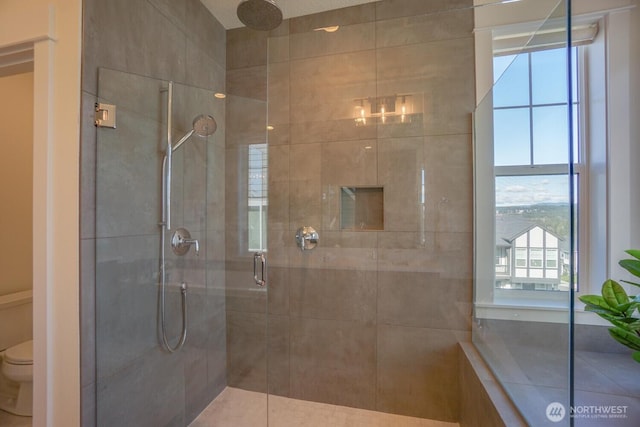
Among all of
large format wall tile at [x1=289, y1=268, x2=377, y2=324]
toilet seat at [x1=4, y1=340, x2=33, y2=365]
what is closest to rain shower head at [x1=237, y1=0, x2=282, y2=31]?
large format wall tile at [x1=289, y1=268, x2=377, y2=324]

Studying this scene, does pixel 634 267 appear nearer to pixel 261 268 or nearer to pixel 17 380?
pixel 261 268

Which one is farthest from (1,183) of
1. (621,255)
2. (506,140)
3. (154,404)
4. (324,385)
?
(621,255)

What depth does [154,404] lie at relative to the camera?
4.75 ft

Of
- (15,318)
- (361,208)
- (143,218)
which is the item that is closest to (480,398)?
(361,208)

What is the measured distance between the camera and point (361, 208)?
1.74 metres

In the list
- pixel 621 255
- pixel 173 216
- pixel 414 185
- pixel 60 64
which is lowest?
pixel 621 255

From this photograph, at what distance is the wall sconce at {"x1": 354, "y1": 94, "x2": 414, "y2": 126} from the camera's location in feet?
5.45

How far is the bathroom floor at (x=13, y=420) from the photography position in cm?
168

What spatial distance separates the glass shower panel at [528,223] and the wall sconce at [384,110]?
0.40m

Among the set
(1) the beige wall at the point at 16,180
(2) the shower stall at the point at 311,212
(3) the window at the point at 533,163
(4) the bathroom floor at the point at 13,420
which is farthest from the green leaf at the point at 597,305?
(1) the beige wall at the point at 16,180

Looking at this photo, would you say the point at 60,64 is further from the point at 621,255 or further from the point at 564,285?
the point at 621,255

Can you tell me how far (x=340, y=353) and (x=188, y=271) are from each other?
1084 mm

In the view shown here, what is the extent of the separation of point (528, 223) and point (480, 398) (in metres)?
0.88

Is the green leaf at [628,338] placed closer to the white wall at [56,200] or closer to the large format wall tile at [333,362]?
the large format wall tile at [333,362]
